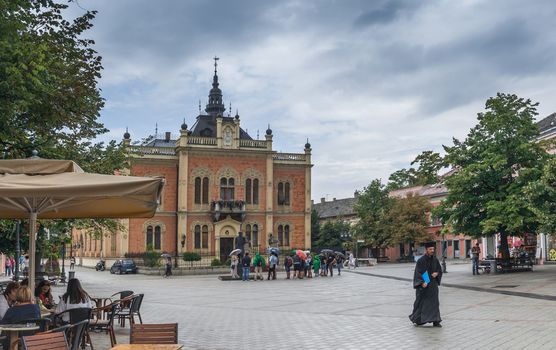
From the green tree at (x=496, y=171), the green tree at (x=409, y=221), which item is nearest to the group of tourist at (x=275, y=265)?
the green tree at (x=496, y=171)

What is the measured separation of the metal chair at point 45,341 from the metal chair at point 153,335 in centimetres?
75

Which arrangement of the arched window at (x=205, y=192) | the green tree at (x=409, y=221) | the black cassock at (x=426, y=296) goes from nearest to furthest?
the black cassock at (x=426, y=296), the arched window at (x=205, y=192), the green tree at (x=409, y=221)

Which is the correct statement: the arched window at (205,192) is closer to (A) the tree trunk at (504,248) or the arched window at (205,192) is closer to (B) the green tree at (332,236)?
(B) the green tree at (332,236)

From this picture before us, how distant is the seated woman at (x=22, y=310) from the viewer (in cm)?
834

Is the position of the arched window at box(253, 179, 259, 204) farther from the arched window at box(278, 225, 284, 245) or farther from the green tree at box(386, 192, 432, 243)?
the green tree at box(386, 192, 432, 243)

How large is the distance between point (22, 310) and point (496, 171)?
82.0ft

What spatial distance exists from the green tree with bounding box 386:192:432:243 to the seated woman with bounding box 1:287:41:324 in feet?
179

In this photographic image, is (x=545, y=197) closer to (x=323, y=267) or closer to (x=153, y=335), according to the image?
(x=323, y=267)

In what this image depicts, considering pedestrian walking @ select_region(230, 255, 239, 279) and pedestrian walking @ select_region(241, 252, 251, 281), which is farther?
pedestrian walking @ select_region(230, 255, 239, 279)

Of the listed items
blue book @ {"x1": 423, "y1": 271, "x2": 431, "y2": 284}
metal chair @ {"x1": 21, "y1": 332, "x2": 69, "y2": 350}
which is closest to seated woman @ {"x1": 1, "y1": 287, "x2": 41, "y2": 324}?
metal chair @ {"x1": 21, "y1": 332, "x2": 69, "y2": 350}

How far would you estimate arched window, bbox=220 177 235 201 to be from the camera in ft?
197

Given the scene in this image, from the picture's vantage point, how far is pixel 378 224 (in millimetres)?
63844

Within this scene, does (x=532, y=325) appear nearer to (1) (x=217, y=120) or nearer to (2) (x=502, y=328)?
(2) (x=502, y=328)

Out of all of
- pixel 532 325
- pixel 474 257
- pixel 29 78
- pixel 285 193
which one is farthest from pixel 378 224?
pixel 29 78
